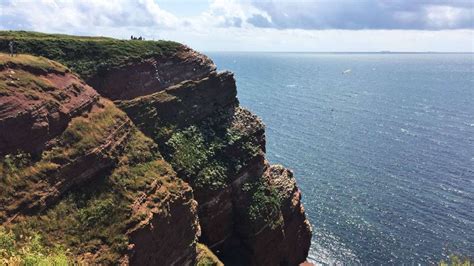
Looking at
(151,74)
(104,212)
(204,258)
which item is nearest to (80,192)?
(104,212)

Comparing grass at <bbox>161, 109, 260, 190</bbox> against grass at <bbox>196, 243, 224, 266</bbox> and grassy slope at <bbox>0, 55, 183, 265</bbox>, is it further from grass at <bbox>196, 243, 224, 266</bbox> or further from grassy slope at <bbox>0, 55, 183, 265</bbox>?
grass at <bbox>196, 243, 224, 266</bbox>

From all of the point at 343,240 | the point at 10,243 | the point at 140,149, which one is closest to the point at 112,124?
the point at 140,149

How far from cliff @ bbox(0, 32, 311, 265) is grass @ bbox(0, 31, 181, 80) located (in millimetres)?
202

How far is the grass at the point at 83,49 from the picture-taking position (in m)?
65.9

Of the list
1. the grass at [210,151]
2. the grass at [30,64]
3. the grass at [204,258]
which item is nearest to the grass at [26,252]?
the grass at [204,258]

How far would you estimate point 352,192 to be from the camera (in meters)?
108

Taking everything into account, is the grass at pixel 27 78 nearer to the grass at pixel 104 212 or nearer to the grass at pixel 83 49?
the grass at pixel 83 49

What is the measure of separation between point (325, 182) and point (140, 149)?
63.7m

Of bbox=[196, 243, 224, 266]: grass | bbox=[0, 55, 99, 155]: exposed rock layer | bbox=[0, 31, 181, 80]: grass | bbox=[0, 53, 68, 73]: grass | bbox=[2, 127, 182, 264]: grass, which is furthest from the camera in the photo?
bbox=[0, 31, 181, 80]: grass

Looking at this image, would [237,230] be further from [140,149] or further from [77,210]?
[77,210]

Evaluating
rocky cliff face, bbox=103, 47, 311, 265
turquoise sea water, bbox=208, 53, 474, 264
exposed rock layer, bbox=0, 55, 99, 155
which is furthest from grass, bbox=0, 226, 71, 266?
turquoise sea water, bbox=208, 53, 474, 264

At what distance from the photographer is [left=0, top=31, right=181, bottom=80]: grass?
216 ft

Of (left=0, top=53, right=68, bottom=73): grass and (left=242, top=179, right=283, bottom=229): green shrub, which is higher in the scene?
(left=0, top=53, right=68, bottom=73): grass

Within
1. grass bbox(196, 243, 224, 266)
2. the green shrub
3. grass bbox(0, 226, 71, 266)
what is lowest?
grass bbox(196, 243, 224, 266)
